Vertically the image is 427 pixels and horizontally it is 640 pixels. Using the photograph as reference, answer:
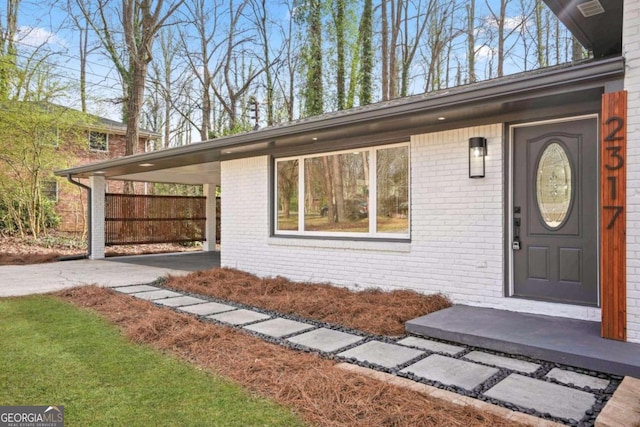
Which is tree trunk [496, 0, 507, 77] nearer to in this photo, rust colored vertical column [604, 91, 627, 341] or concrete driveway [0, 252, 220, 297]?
concrete driveway [0, 252, 220, 297]

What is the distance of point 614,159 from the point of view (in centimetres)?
345

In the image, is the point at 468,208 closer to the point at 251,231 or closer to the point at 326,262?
the point at 326,262

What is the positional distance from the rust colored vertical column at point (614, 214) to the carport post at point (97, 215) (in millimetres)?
11323

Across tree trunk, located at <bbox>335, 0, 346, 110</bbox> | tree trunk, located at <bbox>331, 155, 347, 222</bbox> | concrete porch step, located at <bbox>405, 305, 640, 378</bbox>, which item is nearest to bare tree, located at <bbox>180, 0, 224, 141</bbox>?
tree trunk, located at <bbox>335, 0, 346, 110</bbox>

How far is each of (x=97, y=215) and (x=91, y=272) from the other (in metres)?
3.26

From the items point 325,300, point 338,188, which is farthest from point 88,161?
point 325,300

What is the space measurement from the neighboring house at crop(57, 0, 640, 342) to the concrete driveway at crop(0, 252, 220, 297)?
2.80m

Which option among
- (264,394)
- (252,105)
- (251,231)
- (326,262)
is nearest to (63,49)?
(252,105)

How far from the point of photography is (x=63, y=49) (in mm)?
14305

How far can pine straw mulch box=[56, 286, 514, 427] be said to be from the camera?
2453mm

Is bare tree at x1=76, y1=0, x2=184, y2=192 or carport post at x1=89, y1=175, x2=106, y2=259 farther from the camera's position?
bare tree at x1=76, y1=0, x2=184, y2=192

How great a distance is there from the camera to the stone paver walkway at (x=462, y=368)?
2660 millimetres

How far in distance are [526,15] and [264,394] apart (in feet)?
49.0

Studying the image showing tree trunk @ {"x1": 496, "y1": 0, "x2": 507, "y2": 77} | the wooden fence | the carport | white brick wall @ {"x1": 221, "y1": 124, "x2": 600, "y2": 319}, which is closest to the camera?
white brick wall @ {"x1": 221, "y1": 124, "x2": 600, "y2": 319}
